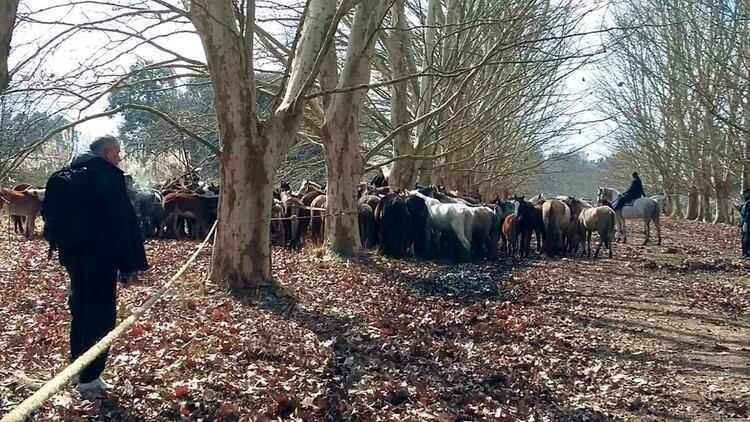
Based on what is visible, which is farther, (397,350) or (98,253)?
(397,350)

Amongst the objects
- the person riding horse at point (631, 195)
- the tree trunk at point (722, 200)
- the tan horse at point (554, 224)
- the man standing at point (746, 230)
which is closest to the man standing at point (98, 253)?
the tan horse at point (554, 224)

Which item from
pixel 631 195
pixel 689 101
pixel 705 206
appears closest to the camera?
pixel 631 195

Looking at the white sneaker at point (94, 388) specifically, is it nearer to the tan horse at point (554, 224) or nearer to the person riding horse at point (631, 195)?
the tan horse at point (554, 224)

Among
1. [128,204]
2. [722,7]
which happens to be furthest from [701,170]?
[128,204]

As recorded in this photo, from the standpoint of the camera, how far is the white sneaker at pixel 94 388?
5.43m

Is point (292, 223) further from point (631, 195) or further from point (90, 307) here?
point (90, 307)

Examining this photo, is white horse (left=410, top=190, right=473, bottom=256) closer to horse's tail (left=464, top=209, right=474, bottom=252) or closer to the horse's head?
horse's tail (left=464, top=209, right=474, bottom=252)

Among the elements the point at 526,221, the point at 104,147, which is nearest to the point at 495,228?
the point at 526,221

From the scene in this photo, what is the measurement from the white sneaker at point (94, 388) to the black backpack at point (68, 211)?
98 cm

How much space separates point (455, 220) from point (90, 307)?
12721 mm

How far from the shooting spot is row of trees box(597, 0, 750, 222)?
72.9 ft

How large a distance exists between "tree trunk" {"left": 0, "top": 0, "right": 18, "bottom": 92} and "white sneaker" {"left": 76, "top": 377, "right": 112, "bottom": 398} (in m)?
2.28

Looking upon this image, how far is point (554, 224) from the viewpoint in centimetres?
1953

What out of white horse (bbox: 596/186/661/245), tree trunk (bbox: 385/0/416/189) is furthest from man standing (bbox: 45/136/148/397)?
white horse (bbox: 596/186/661/245)
